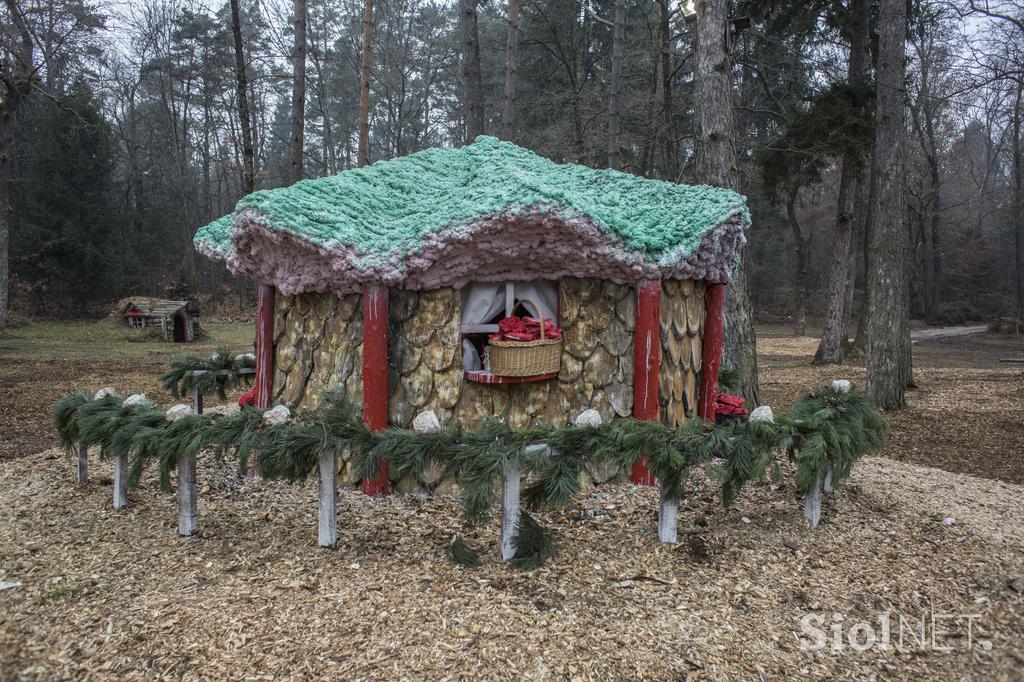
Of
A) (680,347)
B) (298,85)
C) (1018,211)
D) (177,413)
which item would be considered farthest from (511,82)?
(1018,211)

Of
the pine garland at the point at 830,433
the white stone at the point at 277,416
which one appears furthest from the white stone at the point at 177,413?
the pine garland at the point at 830,433

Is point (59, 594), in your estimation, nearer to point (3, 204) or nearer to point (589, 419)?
point (589, 419)

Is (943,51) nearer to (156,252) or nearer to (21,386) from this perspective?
(21,386)

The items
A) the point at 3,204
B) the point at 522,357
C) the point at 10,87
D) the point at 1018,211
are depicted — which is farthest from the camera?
the point at 1018,211

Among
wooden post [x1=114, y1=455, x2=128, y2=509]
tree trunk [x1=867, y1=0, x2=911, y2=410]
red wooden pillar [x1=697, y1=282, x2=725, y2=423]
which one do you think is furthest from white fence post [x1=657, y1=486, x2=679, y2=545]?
tree trunk [x1=867, y1=0, x2=911, y2=410]

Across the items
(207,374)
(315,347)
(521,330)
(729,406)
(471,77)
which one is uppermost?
(471,77)

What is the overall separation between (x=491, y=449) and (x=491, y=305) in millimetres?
1490

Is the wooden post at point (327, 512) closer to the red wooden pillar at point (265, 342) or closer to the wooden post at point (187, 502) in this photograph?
the wooden post at point (187, 502)

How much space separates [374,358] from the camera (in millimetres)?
4367

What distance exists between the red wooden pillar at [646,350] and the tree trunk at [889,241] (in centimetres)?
508

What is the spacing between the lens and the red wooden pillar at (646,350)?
448cm

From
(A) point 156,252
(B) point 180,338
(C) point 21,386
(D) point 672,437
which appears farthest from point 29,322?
(D) point 672,437

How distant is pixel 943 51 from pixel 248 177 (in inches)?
781

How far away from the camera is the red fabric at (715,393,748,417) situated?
5438 mm
